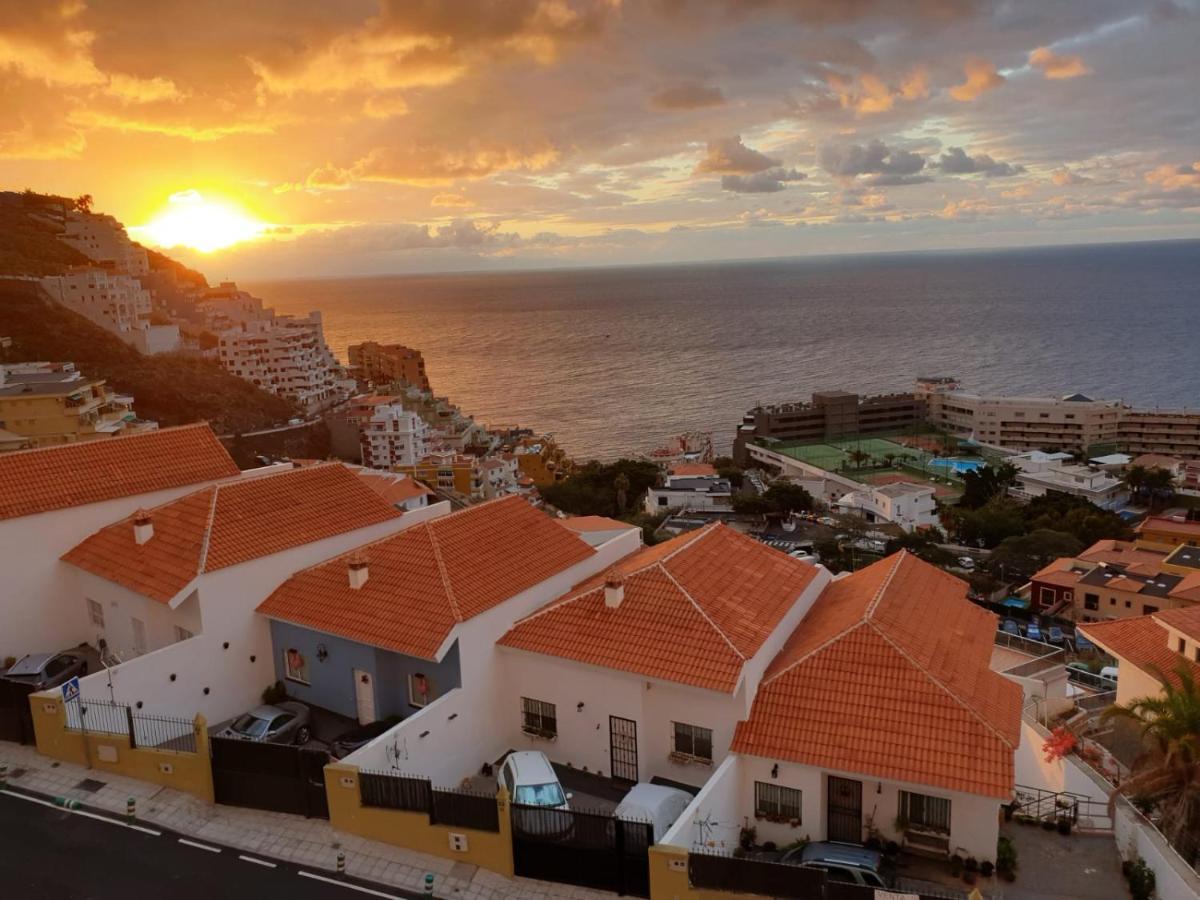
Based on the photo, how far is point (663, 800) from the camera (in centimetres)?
1437

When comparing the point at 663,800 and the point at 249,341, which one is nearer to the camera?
the point at 663,800

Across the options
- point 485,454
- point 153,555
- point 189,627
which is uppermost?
point 153,555

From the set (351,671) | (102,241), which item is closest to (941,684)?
(351,671)

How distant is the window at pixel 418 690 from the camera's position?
55.9 ft

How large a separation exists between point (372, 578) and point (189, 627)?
3839mm

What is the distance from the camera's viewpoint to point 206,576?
697 inches

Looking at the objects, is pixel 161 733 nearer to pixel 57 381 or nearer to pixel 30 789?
pixel 30 789

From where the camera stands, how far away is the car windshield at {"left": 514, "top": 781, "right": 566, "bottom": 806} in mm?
14367

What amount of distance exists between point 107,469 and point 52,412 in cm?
4580

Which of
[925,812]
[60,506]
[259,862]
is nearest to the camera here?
[259,862]

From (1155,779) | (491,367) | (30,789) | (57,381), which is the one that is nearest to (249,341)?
(57,381)

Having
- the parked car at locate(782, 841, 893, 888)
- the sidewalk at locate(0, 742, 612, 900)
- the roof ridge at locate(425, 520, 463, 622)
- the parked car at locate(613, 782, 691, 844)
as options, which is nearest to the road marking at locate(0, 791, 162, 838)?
the sidewalk at locate(0, 742, 612, 900)

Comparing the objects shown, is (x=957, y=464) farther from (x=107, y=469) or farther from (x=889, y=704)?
(x=107, y=469)

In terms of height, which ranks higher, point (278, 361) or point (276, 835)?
point (278, 361)
